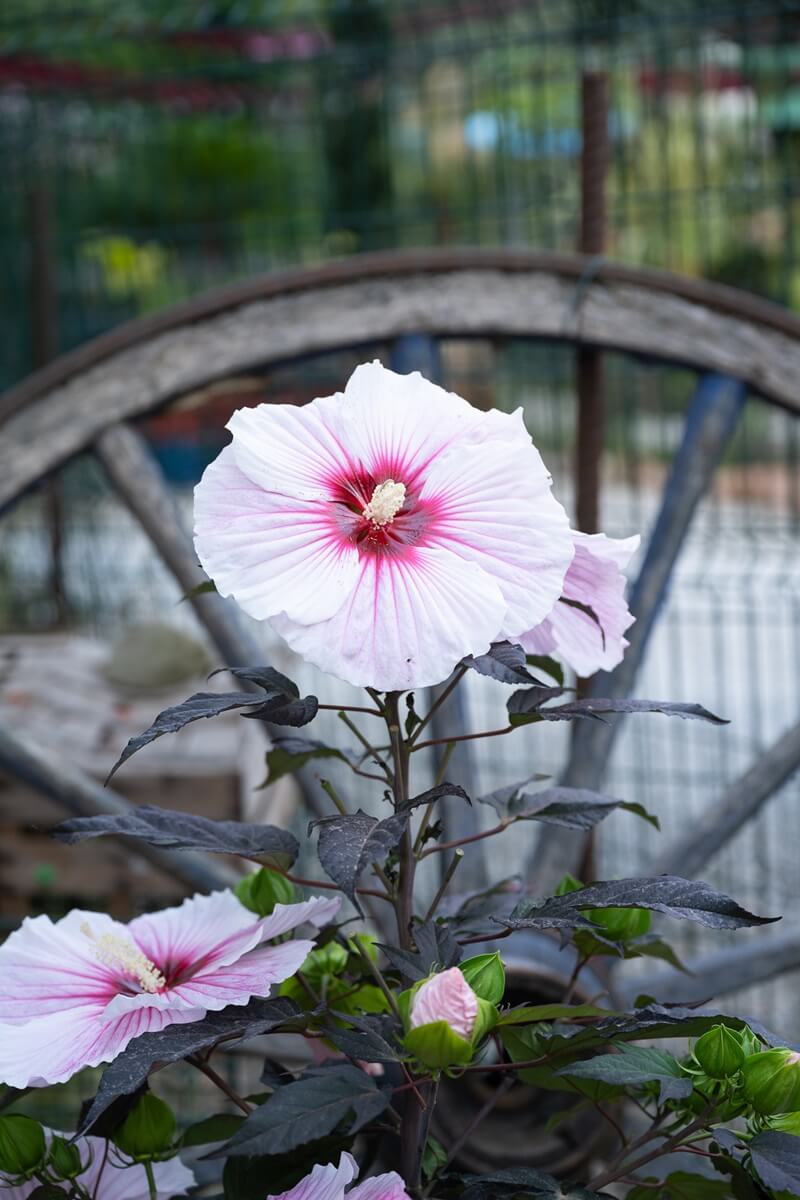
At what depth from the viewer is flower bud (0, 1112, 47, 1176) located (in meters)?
0.62

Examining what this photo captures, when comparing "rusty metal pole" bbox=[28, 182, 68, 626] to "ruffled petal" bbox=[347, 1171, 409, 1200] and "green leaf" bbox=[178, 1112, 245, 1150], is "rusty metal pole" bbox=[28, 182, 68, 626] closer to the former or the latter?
"green leaf" bbox=[178, 1112, 245, 1150]

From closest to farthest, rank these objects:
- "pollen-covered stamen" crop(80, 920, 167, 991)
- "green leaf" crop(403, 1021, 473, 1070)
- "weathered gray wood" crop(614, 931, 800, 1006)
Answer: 1. "green leaf" crop(403, 1021, 473, 1070)
2. "pollen-covered stamen" crop(80, 920, 167, 991)
3. "weathered gray wood" crop(614, 931, 800, 1006)

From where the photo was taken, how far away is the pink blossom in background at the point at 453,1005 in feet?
1.81

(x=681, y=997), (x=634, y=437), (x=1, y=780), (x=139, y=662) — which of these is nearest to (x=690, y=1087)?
(x=681, y=997)

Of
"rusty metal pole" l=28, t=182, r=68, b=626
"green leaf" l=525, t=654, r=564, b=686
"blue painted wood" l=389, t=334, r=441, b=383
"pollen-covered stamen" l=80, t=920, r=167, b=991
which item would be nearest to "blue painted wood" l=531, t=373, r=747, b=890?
"blue painted wood" l=389, t=334, r=441, b=383

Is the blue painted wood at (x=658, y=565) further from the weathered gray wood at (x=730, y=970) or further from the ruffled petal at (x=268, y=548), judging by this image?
the ruffled petal at (x=268, y=548)

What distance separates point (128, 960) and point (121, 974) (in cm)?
3

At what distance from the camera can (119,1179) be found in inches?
27.3

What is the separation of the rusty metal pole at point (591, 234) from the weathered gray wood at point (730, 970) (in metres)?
0.42

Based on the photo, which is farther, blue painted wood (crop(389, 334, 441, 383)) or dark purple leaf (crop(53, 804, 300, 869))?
blue painted wood (crop(389, 334, 441, 383))

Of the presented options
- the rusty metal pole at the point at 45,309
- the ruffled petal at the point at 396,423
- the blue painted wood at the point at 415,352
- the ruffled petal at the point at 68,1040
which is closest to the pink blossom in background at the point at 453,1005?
the ruffled petal at the point at 68,1040

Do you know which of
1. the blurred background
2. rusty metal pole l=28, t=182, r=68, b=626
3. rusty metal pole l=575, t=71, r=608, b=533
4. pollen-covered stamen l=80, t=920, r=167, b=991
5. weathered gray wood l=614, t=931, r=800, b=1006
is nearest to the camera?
pollen-covered stamen l=80, t=920, r=167, b=991

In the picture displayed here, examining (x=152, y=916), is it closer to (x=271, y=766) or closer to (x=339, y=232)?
(x=271, y=766)

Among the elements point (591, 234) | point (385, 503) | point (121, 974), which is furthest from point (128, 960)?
point (591, 234)
